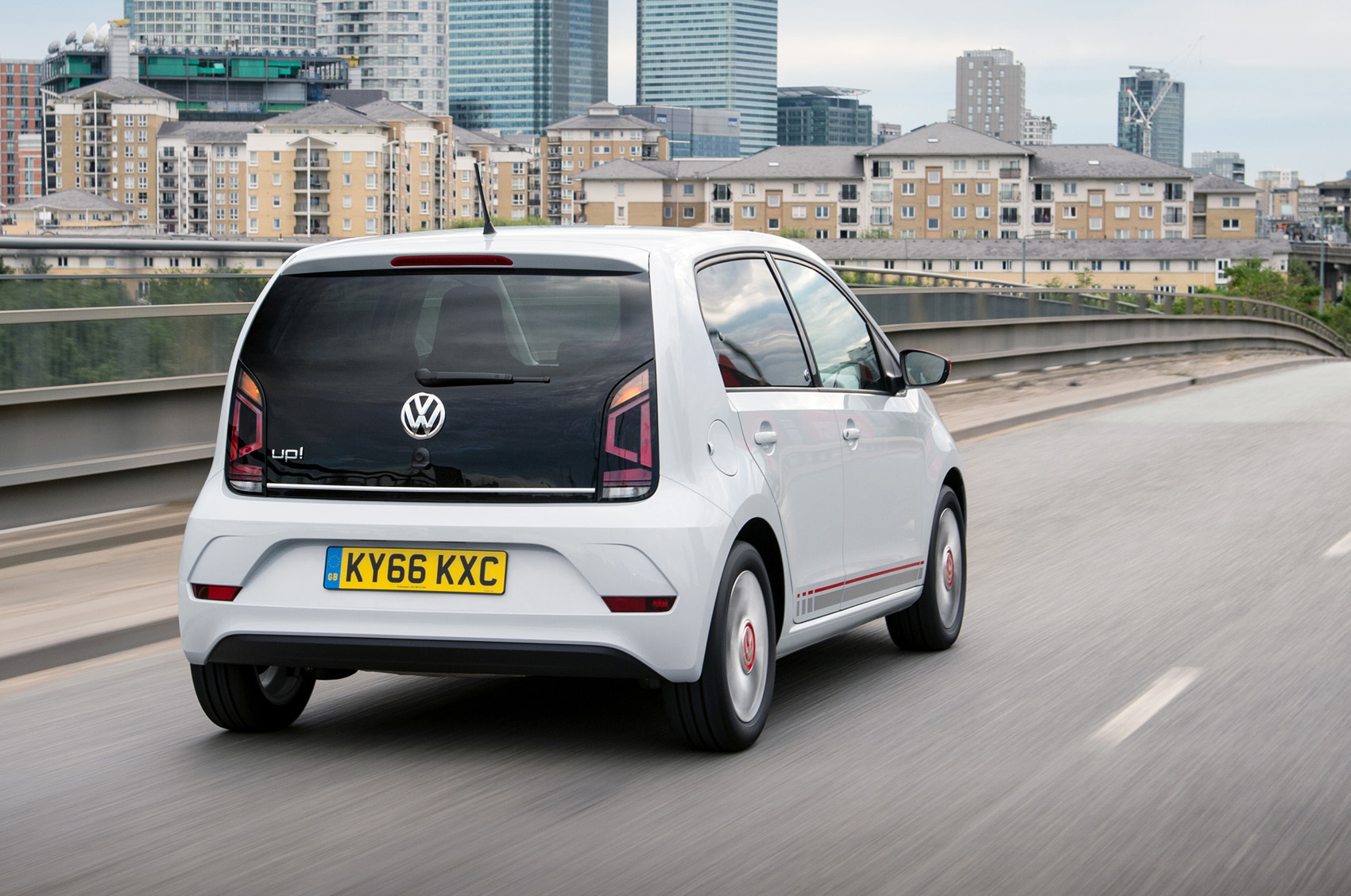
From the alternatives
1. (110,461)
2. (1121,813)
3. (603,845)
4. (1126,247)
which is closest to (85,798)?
(603,845)

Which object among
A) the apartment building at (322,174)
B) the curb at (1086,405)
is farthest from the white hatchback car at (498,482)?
the apartment building at (322,174)

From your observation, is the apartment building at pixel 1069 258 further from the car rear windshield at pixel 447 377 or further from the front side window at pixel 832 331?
the car rear windshield at pixel 447 377

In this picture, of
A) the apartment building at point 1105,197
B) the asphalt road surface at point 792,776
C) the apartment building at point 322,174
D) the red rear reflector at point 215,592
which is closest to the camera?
the asphalt road surface at point 792,776

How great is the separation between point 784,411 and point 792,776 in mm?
1243

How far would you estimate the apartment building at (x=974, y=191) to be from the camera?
15950 centimetres

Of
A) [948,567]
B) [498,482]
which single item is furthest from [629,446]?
[948,567]

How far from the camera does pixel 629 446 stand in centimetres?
506

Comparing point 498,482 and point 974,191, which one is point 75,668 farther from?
point 974,191

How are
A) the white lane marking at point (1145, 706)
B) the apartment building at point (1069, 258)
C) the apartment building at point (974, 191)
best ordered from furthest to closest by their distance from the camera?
the apartment building at point (974, 191), the apartment building at point (1069, 258), the white lane marking at point (1145, 706)

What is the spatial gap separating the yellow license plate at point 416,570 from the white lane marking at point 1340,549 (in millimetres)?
6280

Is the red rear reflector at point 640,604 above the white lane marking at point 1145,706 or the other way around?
above

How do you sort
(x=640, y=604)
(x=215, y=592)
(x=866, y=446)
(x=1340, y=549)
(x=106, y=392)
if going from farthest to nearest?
(x=106, y=392)
(x=1340, y=549)
(x=866, y=446)
(x=215, y=592)
(x=640, y=604)

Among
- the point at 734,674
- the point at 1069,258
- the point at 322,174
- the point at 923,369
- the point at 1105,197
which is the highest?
the point at 322,174

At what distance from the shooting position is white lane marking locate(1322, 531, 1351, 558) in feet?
32.4
